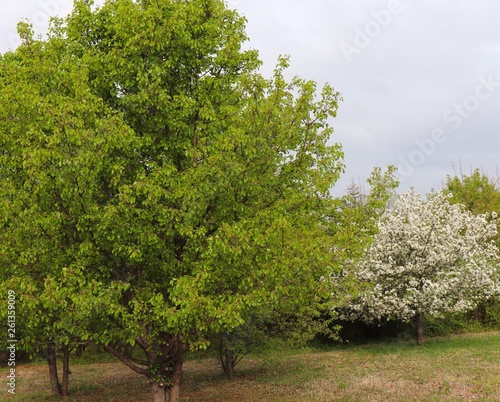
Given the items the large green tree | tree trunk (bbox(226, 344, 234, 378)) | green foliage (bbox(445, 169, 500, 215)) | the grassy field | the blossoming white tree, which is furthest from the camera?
green foliage (bbox(445, 169, 500, 215))

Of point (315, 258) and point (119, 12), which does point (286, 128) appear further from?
point (119, 12)

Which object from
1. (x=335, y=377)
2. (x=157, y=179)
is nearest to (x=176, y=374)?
(x=157, y=179)

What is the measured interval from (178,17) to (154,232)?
213 inches

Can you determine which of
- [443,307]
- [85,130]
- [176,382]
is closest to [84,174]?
[85,130]

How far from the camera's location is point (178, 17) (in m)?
12.2

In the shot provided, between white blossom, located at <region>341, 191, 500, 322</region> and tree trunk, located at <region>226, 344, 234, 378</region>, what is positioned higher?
white blossom, located at <region>341, 191, 500, 322</region>

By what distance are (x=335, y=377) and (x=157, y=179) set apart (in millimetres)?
13956

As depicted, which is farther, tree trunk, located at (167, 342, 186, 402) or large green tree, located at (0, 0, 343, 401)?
tree trunk, located at (167, 342, 186, 402)

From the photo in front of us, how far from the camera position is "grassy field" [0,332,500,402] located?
1680 centimetres

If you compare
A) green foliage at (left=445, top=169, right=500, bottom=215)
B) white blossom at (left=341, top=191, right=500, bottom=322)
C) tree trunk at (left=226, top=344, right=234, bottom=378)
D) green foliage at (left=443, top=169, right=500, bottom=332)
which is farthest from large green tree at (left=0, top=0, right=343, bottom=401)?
green foliage at (left=445, top=169, right=500, bottom=215)

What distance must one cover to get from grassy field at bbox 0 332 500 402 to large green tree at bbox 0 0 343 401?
6.94m

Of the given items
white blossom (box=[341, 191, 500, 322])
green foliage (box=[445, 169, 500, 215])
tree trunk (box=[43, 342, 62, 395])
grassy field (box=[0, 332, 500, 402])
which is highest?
green foliage (box=[445, 169, 500, 215])

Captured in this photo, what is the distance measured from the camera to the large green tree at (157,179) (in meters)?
10.5

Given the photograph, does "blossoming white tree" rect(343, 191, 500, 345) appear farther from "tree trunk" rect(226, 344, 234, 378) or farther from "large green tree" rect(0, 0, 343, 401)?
"large green tree" rect(0, 0, 343, 401)
